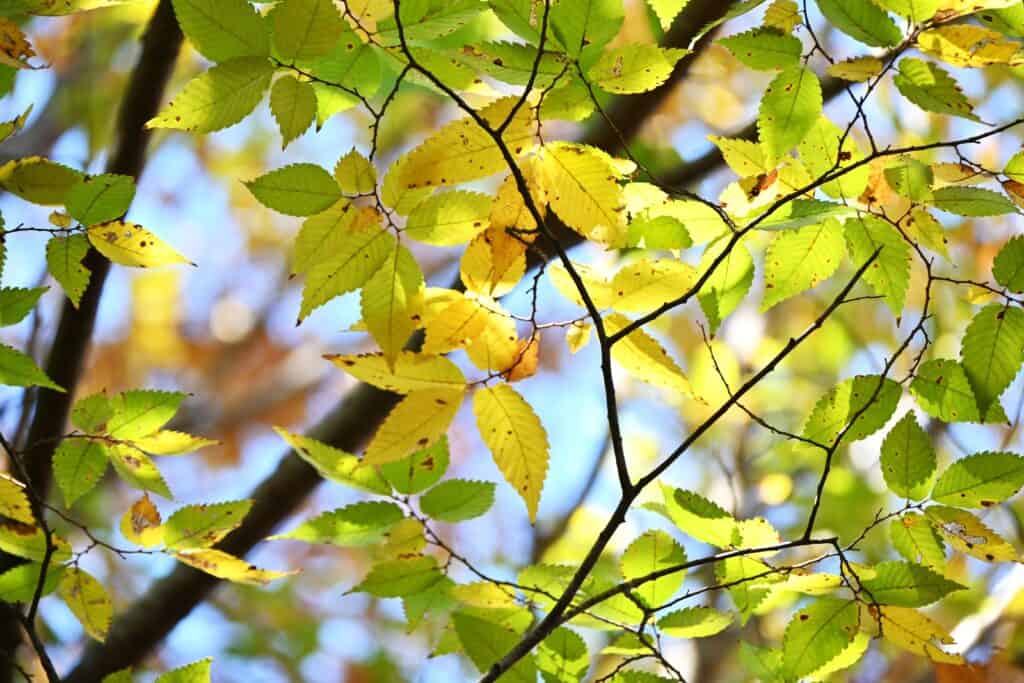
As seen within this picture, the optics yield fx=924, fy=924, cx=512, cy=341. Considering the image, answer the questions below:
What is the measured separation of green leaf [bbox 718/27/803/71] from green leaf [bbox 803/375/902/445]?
9.8 inches

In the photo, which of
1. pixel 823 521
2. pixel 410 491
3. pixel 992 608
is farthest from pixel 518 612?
pixel 823 521

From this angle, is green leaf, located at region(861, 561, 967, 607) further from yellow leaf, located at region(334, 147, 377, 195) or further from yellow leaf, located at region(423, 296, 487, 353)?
yellow leaf, located at region(334, 147, 377, 195)

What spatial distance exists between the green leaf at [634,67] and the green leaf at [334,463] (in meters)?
0.34

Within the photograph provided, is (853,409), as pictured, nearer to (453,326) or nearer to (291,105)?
(453,326)

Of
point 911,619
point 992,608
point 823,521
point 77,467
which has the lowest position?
point 823,521

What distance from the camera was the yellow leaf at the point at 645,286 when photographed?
2.30ft

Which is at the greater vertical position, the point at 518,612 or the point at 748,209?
the point at 748,209

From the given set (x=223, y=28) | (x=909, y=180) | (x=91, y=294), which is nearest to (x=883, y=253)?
(x=909, y=180)

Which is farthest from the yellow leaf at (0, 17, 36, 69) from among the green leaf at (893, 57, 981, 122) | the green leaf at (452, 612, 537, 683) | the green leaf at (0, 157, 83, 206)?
the green leaf at (893, 57, 981, 122)

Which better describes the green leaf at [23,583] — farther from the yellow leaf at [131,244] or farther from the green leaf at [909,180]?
the green leaf at [909,180]

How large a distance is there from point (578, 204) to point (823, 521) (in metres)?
1.75

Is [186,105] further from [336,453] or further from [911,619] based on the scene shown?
[911,619]

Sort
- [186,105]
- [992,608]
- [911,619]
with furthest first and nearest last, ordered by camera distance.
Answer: [992,608]
[911,619]
[186,105]

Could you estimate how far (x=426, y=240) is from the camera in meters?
0.65
